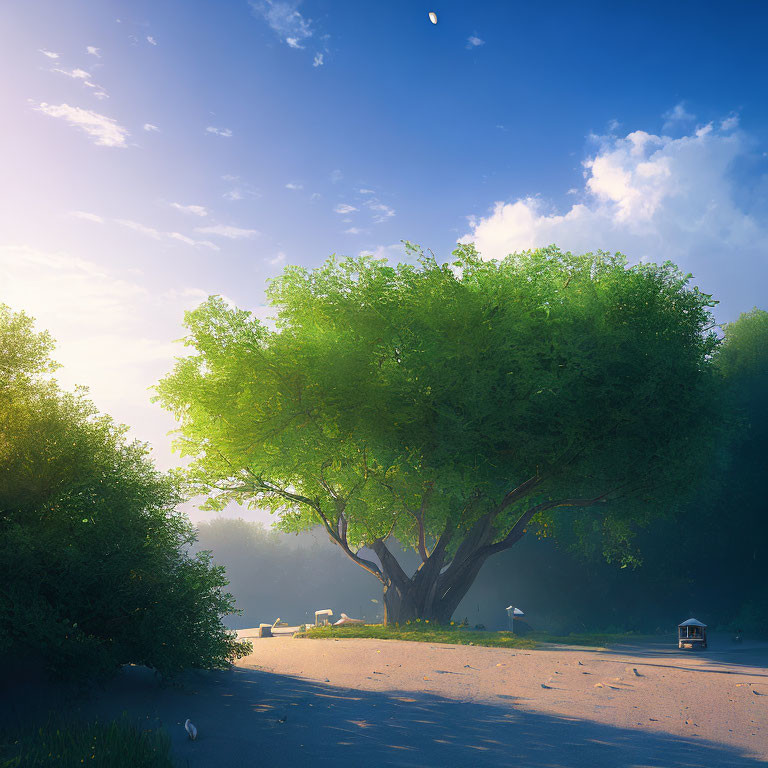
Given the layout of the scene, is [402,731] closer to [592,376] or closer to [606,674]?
[606,674]

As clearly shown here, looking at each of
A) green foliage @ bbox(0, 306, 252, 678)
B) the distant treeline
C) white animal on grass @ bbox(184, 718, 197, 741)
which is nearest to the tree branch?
the distant treeline

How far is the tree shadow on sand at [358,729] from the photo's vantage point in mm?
7363

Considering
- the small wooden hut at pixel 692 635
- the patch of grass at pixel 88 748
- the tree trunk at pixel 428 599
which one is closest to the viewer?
the patch of grass at pixel 88 748

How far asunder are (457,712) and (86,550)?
223 inches

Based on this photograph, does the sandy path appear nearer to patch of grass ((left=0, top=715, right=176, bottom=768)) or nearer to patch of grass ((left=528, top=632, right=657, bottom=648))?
patch of grass ((left=528, top=632, right=657, bottom=648))

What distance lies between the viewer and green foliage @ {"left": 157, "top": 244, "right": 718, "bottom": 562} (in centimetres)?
1988

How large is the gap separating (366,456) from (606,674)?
436 inches

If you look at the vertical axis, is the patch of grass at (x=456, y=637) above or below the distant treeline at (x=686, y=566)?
below

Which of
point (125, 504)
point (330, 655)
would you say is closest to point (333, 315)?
point (330, 655)

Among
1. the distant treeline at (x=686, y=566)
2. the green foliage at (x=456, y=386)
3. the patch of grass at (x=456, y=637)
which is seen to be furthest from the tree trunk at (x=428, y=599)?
the distant treeline at (x=686, y=566)

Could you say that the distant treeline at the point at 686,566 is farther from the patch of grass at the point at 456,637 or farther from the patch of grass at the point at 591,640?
the patch of grass at the point at 456,637

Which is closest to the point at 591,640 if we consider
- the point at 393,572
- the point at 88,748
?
the point at 393,572

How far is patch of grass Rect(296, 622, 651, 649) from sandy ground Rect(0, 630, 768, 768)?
3.78m

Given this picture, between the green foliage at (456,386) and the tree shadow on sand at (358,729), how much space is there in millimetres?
10388
